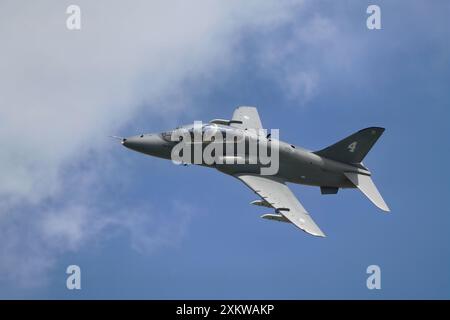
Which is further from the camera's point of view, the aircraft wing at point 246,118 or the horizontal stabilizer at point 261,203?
the aircraft wing at point 246,118

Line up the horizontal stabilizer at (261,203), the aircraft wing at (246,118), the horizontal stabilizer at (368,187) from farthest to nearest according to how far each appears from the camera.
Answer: the aircraft wing at (246,118)
the horizontal stabilizer at (368,187)
the horizontal stabilizer at (261,203)

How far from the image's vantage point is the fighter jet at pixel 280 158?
47.1m

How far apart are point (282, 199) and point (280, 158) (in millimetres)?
3181

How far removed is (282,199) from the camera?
45281mm

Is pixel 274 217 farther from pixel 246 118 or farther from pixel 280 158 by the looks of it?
pixel 246 118

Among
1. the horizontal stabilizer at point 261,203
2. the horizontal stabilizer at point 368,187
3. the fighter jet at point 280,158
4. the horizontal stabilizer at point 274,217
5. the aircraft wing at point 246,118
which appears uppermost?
the aircraft wing at point 246,118

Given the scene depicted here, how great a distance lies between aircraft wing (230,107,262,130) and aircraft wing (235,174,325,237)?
22.4 feet

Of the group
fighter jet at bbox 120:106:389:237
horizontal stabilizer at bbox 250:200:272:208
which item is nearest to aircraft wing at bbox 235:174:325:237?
fighter jet at bbox 120:106:389:237

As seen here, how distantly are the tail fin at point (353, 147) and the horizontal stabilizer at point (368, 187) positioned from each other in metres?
1.04

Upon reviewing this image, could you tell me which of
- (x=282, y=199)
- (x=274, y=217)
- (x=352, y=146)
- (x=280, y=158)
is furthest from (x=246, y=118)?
(x=274, y=217)

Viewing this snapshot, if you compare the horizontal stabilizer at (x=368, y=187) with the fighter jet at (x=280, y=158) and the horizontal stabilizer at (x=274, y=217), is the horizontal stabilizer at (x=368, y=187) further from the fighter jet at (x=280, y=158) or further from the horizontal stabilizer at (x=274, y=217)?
the horizontal stabilizer at (x=274, y=217)

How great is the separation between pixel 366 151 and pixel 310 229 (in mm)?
8719

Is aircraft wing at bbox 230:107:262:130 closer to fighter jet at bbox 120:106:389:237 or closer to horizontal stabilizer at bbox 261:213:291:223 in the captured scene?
fighter jet at bbox 120:106:389:237

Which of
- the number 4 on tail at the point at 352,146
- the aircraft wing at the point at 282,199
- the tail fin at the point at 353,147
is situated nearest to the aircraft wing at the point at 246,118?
the tail fin at the point at 353,147
